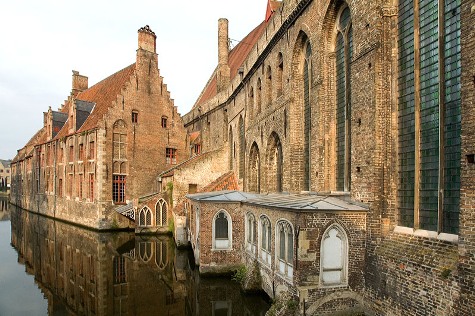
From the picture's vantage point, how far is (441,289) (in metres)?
5.95

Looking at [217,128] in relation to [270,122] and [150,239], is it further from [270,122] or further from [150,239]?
[270,122]

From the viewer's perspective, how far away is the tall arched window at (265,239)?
993 centimetres

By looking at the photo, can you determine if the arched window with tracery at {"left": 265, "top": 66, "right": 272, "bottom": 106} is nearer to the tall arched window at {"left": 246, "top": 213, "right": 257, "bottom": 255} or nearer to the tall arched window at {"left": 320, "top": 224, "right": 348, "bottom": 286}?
the tall arched window at {"left": 246, "top": 213, "right": 257, "bottom": 255}

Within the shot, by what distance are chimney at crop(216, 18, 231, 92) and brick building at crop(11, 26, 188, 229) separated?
188 inches

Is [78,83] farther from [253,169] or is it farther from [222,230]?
[222,230]

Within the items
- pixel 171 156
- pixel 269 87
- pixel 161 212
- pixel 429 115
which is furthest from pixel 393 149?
pixel 171 156

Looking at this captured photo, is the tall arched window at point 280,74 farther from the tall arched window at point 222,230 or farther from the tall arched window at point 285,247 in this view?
the tall arched window at point 285,247

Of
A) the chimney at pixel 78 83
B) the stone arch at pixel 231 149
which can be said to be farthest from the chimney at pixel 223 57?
the chimney at pixel 78 83

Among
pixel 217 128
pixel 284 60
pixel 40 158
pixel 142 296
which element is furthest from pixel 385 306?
pixel 40 158

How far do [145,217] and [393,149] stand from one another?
56.6 feet

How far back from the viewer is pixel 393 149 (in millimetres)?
7625

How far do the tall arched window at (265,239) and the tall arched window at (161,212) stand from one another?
41.5 feet

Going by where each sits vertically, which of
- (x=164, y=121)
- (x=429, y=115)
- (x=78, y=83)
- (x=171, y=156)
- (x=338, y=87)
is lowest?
(x=171, y=156)

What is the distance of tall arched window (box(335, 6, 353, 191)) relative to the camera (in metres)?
9.45
